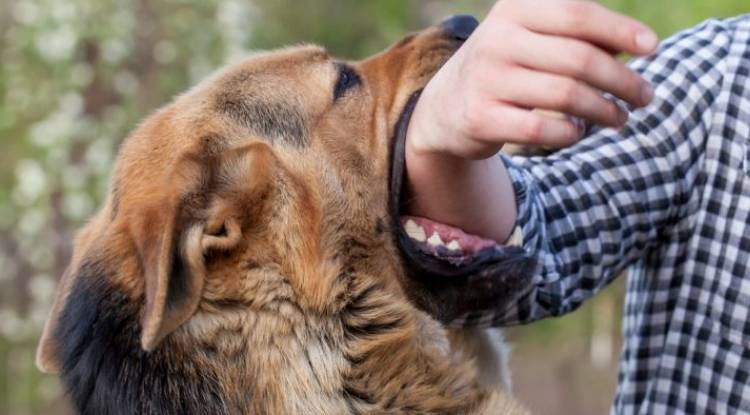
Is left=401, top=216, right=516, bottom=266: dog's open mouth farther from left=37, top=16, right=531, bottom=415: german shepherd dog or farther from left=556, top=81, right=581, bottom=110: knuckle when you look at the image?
left=556, top=81, right=581, bottom=110: knuckle

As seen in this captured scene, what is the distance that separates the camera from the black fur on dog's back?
245 centimetres

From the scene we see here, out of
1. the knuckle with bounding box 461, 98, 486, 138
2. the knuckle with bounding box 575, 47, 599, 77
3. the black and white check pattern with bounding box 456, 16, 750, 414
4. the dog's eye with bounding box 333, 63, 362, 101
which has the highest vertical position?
the knuckle with bounding box 575, 47, 599, 77

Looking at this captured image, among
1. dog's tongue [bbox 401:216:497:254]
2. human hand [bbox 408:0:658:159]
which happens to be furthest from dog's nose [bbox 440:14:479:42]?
human hand [bbox 408:0:658:159]

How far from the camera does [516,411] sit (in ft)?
8.96

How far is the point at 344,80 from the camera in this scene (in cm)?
294

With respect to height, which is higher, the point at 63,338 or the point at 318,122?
the point at 318,122

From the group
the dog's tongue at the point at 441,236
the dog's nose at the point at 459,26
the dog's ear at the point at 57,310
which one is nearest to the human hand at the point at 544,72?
the dog's tongue at the point at 441,236

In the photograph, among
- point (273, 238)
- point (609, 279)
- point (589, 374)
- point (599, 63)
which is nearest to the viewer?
point (599, 63)

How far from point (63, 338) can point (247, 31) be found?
463cm

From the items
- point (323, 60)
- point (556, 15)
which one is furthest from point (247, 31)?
point (556, 15)

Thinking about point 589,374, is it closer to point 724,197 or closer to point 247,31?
point 247,31

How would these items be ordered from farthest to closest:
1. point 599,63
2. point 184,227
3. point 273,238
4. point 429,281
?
point 429,281 → point 273,238 → point 184,227 → point 599,63

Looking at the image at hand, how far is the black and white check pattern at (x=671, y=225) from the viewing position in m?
2.79

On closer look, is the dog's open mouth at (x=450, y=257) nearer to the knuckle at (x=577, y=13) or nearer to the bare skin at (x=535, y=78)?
the bare skin at (x=535, y=78)
